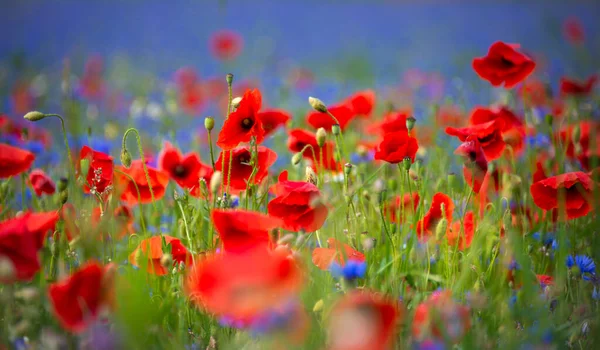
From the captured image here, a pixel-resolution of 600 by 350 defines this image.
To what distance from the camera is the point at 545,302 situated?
100 centimetres

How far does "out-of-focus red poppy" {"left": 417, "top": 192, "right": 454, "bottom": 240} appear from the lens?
49.6 inches

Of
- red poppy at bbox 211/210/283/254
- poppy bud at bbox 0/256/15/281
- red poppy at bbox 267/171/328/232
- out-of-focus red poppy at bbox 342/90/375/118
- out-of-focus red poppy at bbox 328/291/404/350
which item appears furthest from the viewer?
→ out-of-focus red poppy at bbox 342/90/375/118

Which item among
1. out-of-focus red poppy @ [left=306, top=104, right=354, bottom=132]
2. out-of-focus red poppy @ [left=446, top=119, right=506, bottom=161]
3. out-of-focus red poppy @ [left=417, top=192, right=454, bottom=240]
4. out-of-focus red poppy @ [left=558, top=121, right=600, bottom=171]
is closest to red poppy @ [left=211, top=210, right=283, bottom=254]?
out-of-focus red poppy @ [left=417, top=192, right=454, bottom=240]

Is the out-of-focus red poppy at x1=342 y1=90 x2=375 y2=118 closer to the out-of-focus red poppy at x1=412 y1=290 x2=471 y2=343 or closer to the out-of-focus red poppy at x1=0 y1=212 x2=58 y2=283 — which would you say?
the out-of-focus red poppy at x1=412 y1=290 x2=471 y2=343

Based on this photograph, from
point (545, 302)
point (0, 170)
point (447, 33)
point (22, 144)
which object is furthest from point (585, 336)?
point (447, 33)

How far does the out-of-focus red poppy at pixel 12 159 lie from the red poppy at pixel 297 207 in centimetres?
59

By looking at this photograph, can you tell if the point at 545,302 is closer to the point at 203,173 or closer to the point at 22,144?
the point at 203,173

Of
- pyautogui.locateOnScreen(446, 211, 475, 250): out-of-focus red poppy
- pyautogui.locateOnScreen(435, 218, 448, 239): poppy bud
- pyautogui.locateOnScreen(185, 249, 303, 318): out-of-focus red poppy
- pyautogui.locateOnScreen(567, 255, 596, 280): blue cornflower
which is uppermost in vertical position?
pyautogui.locateOnScreen(185, 249, 303, 318): out-of-focus red poppy

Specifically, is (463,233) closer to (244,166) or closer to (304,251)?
(304,251)

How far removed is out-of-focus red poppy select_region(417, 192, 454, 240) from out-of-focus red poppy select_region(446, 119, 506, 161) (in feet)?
0.48

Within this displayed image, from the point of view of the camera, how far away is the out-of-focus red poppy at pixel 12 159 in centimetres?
126

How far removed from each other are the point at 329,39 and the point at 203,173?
7432 millimetres

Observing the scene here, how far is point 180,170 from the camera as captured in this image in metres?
1.40

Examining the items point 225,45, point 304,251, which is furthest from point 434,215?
point 225,45
